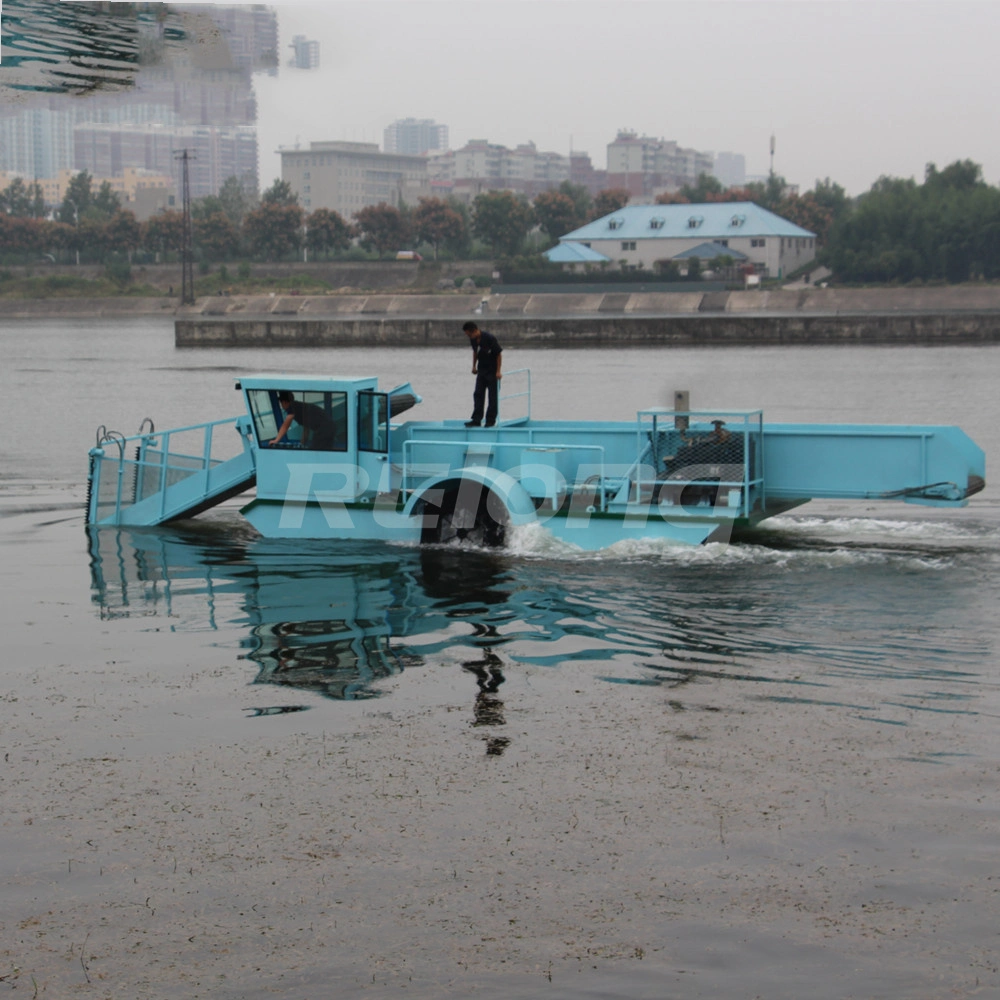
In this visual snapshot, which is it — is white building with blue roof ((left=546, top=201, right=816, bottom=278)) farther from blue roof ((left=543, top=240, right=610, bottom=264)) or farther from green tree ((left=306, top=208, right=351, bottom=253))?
green tree ((left=306, top=208, right=351, bottom=253))

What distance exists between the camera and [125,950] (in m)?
6.76

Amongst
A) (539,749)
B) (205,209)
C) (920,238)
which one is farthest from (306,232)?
(539,749)

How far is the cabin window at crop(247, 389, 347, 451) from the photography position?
18.2 meters

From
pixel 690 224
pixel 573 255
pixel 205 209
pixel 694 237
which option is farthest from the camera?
pixel 205 209

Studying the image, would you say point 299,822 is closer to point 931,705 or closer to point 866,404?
point 931,705

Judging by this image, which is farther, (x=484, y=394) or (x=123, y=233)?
(x=123, y=233)

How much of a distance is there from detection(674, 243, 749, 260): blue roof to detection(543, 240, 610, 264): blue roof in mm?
8265

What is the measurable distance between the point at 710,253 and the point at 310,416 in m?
115

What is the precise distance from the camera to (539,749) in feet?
31.3

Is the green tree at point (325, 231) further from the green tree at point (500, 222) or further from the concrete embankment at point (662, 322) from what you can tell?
the concrete embankment at point (662, 322)

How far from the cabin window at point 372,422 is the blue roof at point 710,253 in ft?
369

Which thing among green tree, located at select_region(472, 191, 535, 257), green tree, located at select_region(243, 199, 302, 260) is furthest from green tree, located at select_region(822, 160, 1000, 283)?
green tree, located at select_region(243, 199, 302, 260)

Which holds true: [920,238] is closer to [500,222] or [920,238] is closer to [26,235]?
[500,222]

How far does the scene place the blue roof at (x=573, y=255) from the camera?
429 feet
